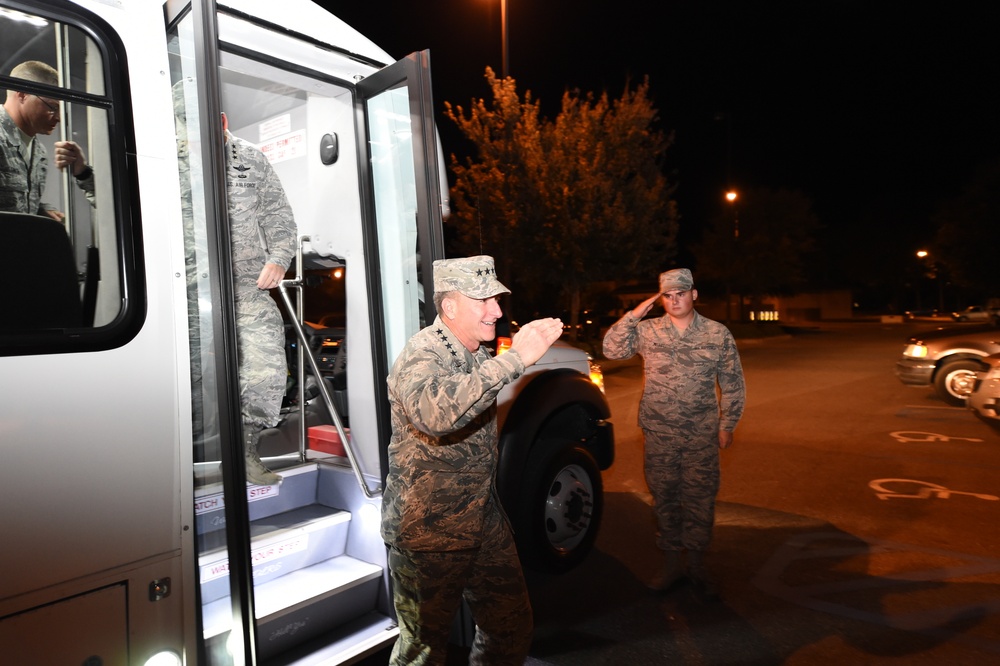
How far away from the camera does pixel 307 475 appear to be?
12.8 ft

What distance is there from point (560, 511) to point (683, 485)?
0.78 metres

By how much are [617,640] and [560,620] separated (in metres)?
0.39

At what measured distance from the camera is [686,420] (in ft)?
13.9

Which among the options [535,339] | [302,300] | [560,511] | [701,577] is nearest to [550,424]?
[560,511]

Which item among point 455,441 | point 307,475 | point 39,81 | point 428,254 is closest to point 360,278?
point 428,254

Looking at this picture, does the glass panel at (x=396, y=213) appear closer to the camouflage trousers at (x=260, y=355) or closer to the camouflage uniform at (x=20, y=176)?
Answer: the camouflage trousers at (x=260, y=355)

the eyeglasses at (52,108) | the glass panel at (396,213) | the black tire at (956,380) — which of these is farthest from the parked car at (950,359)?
the eyeglasses at (52,108)

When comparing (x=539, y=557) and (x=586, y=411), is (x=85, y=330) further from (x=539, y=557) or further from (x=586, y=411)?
(x=586, y=411)

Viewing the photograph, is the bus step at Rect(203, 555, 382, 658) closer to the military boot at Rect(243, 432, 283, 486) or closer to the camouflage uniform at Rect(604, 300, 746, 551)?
the military boot at Rect(243, 432, 283, 486)

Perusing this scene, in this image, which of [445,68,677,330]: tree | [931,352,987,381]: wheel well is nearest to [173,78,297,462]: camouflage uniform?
[931,352,987,381]: wheel well

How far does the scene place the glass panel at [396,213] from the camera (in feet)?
11.0

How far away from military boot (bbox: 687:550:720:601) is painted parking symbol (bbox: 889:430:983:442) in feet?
18.2

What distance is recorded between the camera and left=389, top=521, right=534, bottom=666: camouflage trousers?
2568 millimetres

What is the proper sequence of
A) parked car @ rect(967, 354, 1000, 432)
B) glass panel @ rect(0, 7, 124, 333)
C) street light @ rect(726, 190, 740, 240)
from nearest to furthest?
1. glass panel @ rect(0, 7, 124, 333)
2. parked car @ rect(967, 354, 1000, 432)
3. street light @ rect(726, 190, 740, 240)
